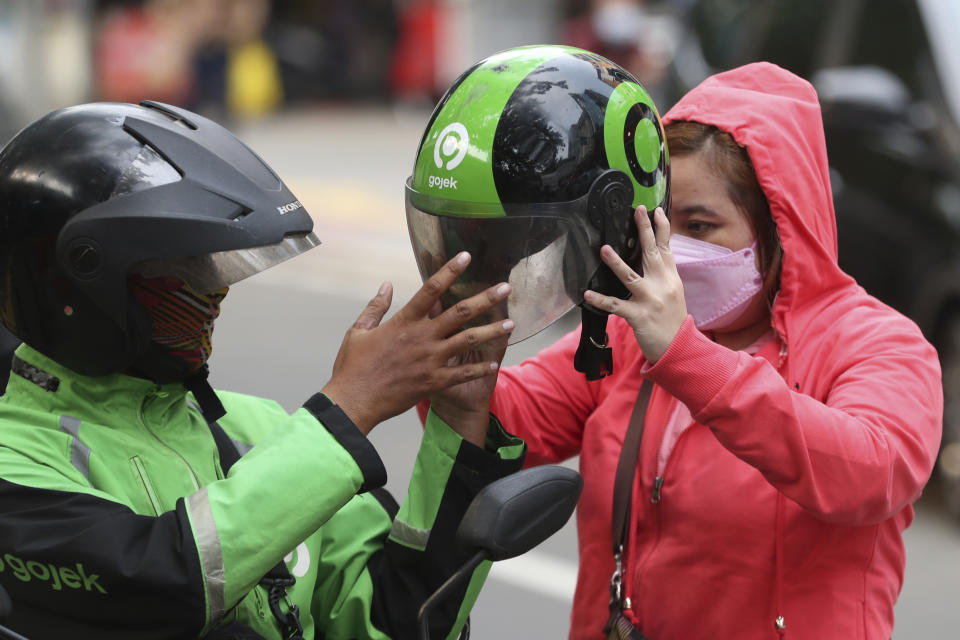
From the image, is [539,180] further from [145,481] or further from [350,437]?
[145,481]

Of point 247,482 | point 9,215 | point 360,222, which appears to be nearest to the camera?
point 247,482

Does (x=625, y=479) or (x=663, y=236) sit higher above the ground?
(x=663, y=236)

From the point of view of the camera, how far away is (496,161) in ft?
7.04

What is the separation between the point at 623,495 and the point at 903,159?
12.2ft

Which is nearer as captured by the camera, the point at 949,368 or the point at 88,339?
the point at 88,339

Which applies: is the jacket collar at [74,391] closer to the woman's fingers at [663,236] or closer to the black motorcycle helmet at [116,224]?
the black motorcycle helmet at [116,224]

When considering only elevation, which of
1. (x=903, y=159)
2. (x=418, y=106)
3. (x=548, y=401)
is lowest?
(x=418, y=106)

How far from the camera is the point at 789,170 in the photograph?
8.00ft

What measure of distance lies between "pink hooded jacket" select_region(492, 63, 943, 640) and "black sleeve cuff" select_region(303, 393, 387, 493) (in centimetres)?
46

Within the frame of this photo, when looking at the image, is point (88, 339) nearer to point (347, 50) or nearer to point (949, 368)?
point (949, 368)

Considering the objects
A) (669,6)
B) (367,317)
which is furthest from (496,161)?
(669,6)

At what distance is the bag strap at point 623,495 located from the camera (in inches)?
94.6

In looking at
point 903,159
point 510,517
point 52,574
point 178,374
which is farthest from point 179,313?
point 903,159

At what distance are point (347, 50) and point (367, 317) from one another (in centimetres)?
2089
